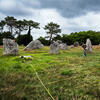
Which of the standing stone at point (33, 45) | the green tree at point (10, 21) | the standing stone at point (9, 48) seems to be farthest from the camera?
the green tree at point (10, 21)

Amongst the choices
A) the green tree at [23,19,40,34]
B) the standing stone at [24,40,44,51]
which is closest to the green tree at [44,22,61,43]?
the green tree at [23,19,40,34]

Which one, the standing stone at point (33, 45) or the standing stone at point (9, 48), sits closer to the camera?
the standing stone at point (9, 48)

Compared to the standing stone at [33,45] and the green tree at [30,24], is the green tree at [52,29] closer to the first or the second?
the green tree at [30,24]

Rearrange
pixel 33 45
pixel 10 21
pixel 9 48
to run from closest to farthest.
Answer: pixel 9 48 < pixel 33 45 < pixel 10 21

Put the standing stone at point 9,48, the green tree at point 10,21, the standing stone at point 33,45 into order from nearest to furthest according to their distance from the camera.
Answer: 1. the standing stone at point 9,48
2. the standing stone at point 33,45
3. the green tree at point 10,21

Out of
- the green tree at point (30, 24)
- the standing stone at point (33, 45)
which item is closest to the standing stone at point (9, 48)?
the standing stone at point (33, 45)

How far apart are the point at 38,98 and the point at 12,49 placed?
8930mm

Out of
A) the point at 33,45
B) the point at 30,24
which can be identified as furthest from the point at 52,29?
the point at 33,45

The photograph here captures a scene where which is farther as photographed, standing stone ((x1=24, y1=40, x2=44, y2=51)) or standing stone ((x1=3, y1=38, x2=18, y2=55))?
standing stone ((x1=24, y1=40, x2=44, y2=51))

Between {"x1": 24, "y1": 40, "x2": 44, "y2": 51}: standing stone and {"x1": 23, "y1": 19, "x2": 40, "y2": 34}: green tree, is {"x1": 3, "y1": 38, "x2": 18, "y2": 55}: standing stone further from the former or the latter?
{"x1": 23, "y1": 19, "x2": 40, "y2": 34}: green tree

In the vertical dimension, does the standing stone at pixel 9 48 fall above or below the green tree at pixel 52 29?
below

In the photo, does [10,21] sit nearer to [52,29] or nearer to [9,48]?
[52,29]

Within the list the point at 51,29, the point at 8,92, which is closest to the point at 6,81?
the point at 8,92

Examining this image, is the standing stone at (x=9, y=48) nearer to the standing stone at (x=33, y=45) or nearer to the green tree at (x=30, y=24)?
the standing stone at (x=33, y=45)
